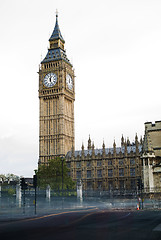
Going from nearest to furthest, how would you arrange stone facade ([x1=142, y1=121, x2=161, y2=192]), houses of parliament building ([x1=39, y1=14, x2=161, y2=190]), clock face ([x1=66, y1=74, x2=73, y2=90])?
stone facade ([x1=142, y1=121, x2=161, y2=192]), houses of parliament building ([x1=39, y1=14, x2=161, y2=190]), clock face ([x1=66, y1=74, x2=73, y2=90])

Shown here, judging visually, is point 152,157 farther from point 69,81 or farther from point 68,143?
point 69,81

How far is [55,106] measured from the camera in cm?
11331

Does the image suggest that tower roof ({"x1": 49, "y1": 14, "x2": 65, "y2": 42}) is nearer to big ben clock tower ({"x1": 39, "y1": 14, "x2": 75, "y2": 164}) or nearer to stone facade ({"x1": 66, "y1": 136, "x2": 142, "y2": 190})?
big ben clock tower ({"x1": 39, "y1": 14, "x2": 75, "y2": 164})

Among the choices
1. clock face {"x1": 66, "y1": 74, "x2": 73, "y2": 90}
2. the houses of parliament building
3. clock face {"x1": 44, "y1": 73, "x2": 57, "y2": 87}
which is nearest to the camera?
the houses of parliament building

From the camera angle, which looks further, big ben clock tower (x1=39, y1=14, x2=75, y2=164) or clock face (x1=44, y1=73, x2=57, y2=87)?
clock face (x1=44, y1=73, x2=57, y2=87)

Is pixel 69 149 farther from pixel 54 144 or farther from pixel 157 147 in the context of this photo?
pixel 157 147

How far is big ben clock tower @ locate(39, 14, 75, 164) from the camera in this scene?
110500 mm

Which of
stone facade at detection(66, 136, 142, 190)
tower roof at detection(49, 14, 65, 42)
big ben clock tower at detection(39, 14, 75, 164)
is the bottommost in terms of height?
stone facade at detection(66, 136, 142, 190)

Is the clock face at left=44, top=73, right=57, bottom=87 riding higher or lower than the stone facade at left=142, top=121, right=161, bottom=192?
higher

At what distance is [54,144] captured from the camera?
363ft

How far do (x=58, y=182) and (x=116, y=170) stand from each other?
2392 centimetres

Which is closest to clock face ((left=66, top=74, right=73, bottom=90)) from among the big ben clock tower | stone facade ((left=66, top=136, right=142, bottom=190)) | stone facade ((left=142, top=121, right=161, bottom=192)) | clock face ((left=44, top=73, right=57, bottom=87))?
the big ben clock tower

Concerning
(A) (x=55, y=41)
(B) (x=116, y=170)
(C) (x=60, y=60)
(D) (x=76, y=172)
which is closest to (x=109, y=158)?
(B) (x=116, y=170)

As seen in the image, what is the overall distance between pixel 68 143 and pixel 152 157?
208ft
